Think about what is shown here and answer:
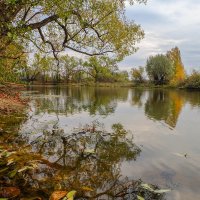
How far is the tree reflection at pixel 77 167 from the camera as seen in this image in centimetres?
699

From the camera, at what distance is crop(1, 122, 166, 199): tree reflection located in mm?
6988

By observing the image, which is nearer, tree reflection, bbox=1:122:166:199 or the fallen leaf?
the fallen leaf

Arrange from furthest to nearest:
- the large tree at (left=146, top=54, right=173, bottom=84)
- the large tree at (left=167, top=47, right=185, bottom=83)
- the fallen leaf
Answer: the large tree at (left=167, top=47, right=185, bottom=83), the large tree at (left=146, top=54, right=173, bottom=84), the fallen leaf

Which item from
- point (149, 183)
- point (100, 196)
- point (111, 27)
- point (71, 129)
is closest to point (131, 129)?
point (71, 129)

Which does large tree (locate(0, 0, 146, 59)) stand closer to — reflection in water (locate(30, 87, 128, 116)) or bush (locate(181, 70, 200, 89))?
reflection in water (locate(30, 87, 128, 116))

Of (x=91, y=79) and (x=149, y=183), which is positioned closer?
(x=149, y=183)

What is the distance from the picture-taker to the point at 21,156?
28.5 feet

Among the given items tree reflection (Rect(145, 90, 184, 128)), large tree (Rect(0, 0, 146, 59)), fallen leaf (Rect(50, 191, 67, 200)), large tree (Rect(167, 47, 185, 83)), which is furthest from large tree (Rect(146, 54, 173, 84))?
fallen leaf (Rect(50, 191, 67, 200))

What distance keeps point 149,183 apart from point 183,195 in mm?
968

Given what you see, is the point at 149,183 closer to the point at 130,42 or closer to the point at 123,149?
the point at 123,149

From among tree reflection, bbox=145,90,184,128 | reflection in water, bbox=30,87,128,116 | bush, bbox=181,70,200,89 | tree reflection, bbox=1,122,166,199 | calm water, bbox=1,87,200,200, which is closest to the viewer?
tree reflection, bbox=1,122,166,199

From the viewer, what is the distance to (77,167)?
874 centimetres

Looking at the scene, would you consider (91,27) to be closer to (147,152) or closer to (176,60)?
(147,152)

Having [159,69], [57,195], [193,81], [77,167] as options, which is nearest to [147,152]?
[77,167]
